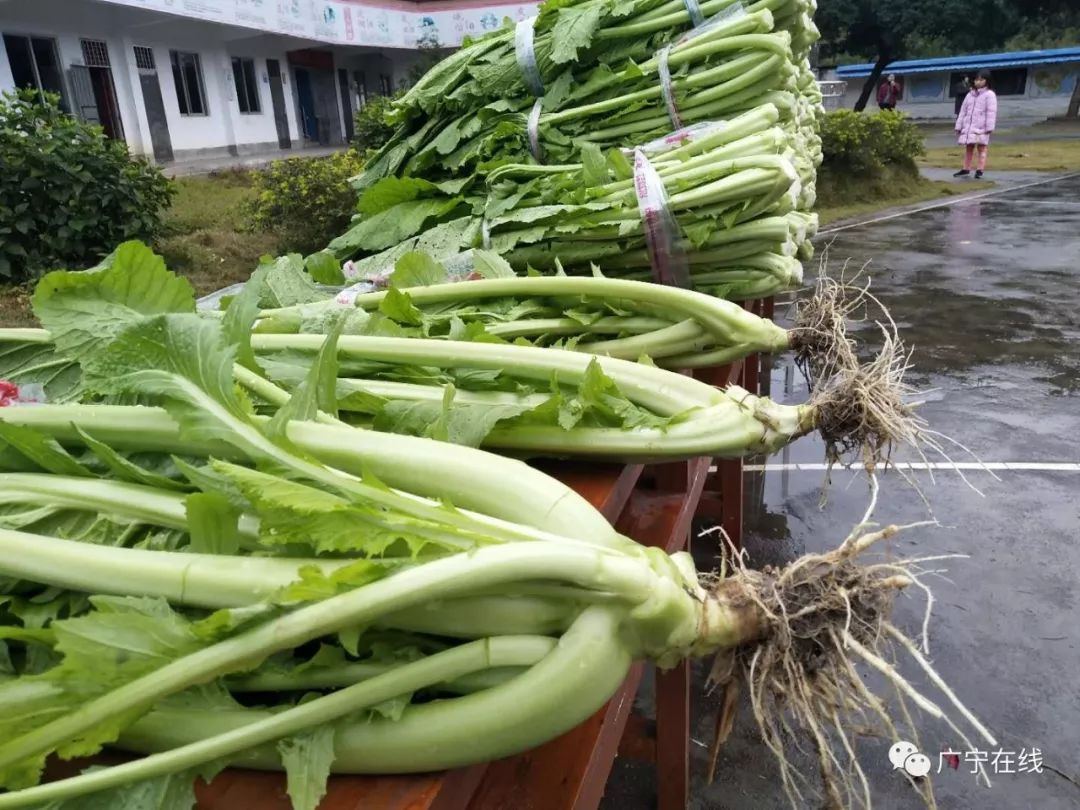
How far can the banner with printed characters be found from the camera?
18922mm

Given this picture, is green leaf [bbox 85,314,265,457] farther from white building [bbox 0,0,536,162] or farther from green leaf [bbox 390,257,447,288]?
white building [bbox 0,0,536,162]

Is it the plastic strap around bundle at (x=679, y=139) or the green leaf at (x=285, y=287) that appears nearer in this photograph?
the green leaf at (x=285, y=287)

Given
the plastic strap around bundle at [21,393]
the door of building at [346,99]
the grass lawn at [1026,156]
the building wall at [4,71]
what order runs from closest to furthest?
the plastic strap around bundle at [21,393] → the building wall at [4,71] → the grass lawn at [1026,156] → the door of building at [346,99]

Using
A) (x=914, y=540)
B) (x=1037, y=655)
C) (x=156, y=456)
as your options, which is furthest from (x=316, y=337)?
(x=914, y=540)

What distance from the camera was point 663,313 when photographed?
2447 mm

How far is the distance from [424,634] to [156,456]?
2.36 feet

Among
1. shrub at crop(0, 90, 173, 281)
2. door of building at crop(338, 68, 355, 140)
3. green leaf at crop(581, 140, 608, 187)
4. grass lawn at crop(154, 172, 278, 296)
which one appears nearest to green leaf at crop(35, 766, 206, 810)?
green leaf at crop(581, 140, 608, 187)

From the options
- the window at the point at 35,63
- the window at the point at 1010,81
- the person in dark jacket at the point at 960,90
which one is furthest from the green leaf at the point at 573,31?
the window at the point at 1010,81

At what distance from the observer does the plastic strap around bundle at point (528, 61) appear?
147 inches

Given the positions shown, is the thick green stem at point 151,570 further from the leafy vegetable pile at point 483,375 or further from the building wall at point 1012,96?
the building wall at point 1012,96

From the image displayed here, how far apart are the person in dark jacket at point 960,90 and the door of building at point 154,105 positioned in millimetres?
27507

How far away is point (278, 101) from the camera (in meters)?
25.2

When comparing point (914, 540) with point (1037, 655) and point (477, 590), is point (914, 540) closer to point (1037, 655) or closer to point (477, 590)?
point (1037, 655)

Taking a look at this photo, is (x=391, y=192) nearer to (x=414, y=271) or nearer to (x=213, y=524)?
(x=414, y=271)
